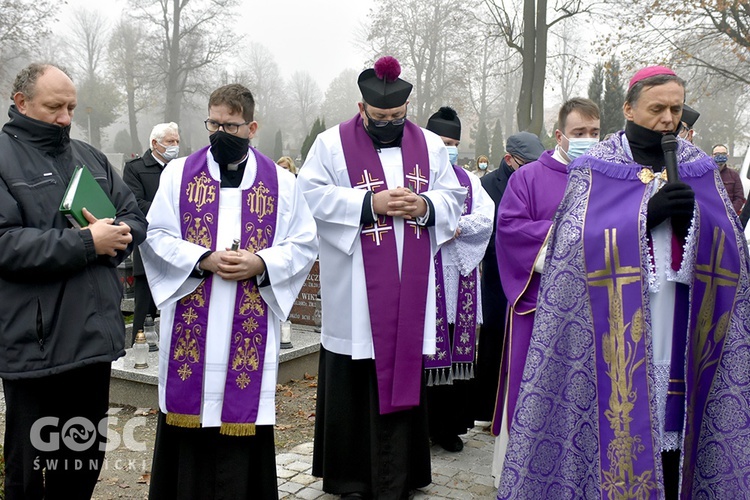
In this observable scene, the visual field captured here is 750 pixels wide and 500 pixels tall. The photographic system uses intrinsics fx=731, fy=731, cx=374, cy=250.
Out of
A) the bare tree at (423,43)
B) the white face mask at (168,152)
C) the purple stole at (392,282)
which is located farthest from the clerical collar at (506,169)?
the bare tree at (423,43)

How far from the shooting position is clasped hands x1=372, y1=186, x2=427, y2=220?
4.04m

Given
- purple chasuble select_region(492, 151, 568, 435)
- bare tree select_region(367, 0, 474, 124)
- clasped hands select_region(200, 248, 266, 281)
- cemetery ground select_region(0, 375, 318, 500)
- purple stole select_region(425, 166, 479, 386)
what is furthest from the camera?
bare tree select_region(367, 0, 474, 124)

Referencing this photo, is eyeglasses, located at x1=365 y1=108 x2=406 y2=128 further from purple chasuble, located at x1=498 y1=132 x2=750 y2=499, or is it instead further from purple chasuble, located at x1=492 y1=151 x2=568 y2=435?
purple chasuble, located at x1=498 y1=132 x2=750 y2=499

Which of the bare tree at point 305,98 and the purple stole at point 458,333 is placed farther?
the bare tree at point 305,98

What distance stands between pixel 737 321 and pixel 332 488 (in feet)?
7.80

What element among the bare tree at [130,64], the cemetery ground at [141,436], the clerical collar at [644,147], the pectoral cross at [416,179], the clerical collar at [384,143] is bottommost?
the cemetery ground at [141,436]

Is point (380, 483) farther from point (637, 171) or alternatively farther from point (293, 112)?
point (293, 112)

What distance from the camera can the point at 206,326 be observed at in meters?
3.57

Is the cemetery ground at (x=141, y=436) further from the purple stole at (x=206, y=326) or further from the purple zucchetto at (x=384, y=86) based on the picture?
the purple zucchetto at (x=384, y=86)

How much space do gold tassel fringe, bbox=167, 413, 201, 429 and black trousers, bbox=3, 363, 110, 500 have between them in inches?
13.6

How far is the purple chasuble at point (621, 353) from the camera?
3.03 m

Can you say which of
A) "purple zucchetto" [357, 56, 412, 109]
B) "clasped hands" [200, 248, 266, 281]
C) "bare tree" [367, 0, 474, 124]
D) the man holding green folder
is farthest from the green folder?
"bare tree" [367, 0, 474, 124]

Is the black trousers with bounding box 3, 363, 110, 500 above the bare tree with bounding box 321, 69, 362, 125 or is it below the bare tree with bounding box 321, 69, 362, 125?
below

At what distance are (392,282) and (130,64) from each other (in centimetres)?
3846
